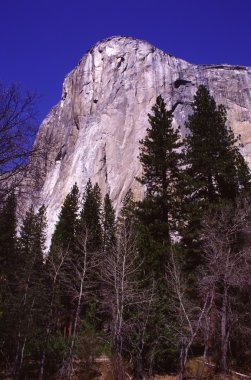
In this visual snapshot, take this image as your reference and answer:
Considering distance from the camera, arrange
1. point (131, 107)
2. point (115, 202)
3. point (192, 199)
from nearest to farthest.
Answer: point (192, 199) < point (115, 202) < point (131, 107)

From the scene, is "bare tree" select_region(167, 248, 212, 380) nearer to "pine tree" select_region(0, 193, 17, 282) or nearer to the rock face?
"pine tree" select_region(0, 193, 17, 282)

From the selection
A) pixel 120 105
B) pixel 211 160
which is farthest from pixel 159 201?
pixel 120 105

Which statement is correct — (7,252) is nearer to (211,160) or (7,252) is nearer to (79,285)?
(79,285)

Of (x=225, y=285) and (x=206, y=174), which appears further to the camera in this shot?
(x=206, y=174)

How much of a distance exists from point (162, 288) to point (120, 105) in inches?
2445

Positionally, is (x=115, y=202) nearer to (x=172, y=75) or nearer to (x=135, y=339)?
(x=172, y=75)

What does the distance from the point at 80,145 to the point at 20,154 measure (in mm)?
67161

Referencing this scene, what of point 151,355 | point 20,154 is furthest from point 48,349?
point 20,154

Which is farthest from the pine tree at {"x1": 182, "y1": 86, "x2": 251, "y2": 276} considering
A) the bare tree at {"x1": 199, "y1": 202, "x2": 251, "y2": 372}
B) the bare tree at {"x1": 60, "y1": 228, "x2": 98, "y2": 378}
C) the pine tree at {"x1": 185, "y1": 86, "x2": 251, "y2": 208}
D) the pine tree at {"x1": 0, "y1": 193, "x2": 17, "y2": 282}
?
the pine tree at {"x1": 0, "y1": 193, "x2": 17, "y2": 282}

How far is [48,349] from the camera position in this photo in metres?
17.9

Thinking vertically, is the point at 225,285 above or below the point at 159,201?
below

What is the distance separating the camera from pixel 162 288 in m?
18.5

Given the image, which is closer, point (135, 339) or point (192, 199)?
point (135, 339)

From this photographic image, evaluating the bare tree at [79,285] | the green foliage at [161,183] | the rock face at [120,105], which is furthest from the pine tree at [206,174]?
the rock face at [120,105]
